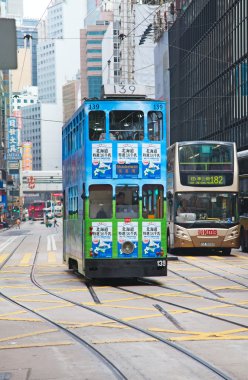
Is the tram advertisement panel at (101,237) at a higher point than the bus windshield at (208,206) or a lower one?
lower

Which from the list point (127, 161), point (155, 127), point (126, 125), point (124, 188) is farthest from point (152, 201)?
point (126, 125)

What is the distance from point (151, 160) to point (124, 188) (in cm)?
88

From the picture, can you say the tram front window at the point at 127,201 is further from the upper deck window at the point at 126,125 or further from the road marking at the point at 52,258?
the road marking at the point at 52,258

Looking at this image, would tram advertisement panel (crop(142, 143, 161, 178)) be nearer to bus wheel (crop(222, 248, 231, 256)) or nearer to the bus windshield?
the bus windshield

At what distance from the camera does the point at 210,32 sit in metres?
80.9

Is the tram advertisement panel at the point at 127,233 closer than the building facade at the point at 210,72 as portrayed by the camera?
Yes

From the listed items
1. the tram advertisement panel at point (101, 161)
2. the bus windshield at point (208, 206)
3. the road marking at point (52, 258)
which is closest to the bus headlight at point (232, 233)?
the bus windshield at point (208, 206)

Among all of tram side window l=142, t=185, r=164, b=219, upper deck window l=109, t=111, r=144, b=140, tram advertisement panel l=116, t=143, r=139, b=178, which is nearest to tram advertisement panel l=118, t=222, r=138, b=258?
tram side window l=142, t=185, r=164, b=219

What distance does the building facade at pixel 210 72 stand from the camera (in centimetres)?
6962

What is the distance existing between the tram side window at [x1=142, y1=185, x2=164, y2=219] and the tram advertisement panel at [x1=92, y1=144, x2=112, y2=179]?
92cm

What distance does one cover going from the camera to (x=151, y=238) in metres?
19.1

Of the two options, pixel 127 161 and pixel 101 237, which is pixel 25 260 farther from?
pixel 127 161

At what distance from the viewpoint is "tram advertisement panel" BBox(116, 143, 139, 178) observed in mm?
19109

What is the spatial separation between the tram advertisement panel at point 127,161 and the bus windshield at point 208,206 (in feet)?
39.1
